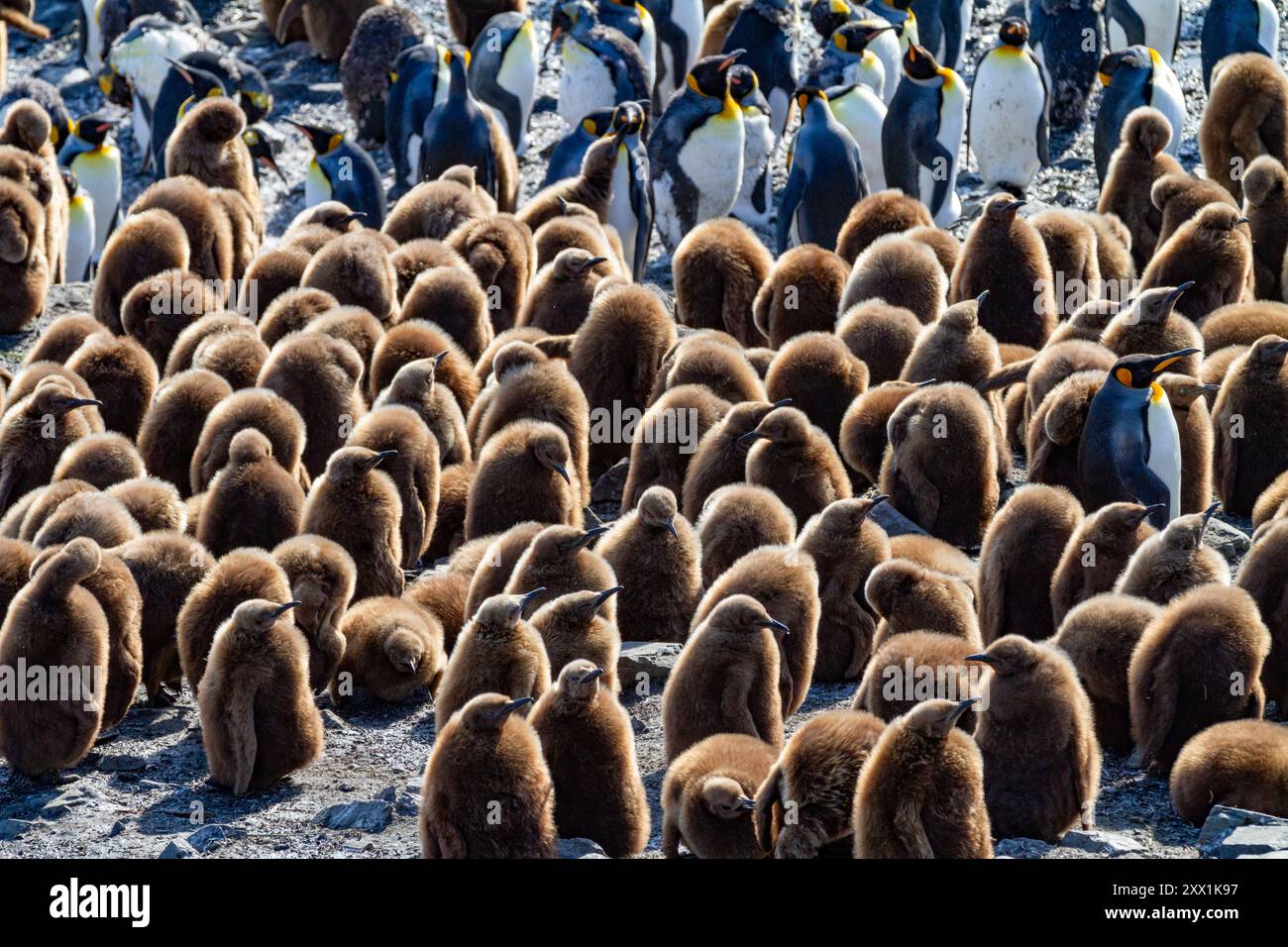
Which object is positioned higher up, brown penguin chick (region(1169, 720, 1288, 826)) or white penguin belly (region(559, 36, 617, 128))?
white penguin belly (region(559, 36, 617, 128))

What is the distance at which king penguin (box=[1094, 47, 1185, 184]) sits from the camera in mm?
14531

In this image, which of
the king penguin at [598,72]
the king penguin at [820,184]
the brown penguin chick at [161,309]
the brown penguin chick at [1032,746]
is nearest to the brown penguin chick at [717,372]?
the brown penguin chick at [161,309]

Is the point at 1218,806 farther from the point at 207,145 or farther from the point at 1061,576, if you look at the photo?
the point at 207,145

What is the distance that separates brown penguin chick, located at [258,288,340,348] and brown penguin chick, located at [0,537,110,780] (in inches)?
137

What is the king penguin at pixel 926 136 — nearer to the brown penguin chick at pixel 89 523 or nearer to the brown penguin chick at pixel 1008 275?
the brown penguin chick at pixel 1008 275

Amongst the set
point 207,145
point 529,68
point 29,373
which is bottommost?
point 29,373

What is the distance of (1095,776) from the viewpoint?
19.6ft

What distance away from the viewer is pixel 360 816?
6262mm

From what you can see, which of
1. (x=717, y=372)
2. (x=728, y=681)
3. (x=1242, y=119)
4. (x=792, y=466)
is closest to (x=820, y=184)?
A: (x=1242, y=119)

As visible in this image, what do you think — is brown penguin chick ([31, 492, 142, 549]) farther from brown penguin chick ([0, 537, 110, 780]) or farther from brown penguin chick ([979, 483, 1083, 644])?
brown penguin chick ([979, 483, 1083, 644])

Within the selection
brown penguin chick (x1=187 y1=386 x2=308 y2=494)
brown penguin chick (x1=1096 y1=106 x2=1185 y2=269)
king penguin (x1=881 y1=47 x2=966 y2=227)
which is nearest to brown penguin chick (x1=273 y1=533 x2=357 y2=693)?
brown penguin chick (x1=187 y1=386 x2=308 y2=494)

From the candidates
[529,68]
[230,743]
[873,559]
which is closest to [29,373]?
[230,743]

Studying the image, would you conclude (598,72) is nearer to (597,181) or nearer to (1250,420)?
(597,181)
